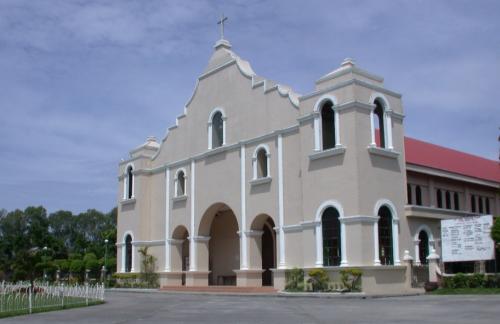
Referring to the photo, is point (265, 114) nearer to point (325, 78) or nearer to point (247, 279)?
point (325, 78)

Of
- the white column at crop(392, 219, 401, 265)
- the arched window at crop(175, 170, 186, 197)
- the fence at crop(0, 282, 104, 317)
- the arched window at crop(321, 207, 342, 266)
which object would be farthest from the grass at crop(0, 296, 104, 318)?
the arched window at crop(175, 170, 186, 197)

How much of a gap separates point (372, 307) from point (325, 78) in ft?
40.4

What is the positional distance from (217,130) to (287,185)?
754 cm

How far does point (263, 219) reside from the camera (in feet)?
99.9

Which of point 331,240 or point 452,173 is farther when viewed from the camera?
point 452,173

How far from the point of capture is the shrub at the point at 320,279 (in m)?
25.1

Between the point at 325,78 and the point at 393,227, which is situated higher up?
the point at 325,78

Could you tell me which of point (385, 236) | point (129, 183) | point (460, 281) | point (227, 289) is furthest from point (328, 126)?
point (129, 183)

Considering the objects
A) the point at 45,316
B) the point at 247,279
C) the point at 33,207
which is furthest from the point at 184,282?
the point at 33,207

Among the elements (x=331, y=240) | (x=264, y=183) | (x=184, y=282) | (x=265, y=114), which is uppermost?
(x=265, y=114)

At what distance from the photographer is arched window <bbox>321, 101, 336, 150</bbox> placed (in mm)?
26953

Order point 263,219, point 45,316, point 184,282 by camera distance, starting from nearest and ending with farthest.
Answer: point 45,316 → point 263,219 → point 184,282

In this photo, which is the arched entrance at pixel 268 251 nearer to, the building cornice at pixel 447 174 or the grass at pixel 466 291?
the building cornice at pixel 447 174

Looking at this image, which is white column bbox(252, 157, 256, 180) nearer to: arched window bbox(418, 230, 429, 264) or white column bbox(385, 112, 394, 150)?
white column bbox(385, 112, 394, 150)
